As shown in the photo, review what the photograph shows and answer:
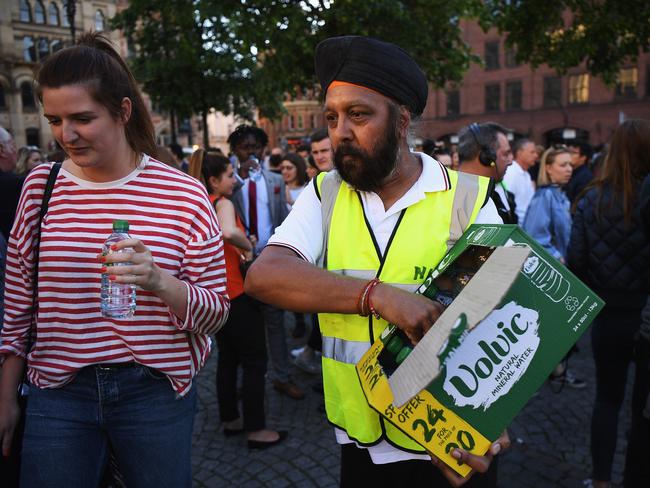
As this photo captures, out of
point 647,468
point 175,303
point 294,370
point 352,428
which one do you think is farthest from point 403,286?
point 294,370

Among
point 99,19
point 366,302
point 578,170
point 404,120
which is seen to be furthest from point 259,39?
point 99,19

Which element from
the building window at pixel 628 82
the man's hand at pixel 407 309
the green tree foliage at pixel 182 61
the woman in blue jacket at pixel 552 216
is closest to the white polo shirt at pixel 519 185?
the woman in blue jacket at pixel 552 216

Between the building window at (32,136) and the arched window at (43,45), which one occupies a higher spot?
the arched window at (43,45)

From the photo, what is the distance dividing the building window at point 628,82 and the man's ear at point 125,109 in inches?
1417

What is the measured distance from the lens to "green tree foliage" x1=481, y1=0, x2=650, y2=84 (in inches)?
430

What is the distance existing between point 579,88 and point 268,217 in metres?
34.9

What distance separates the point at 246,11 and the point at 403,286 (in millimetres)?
11203

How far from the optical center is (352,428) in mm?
1560

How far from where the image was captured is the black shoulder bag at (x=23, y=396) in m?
1.77

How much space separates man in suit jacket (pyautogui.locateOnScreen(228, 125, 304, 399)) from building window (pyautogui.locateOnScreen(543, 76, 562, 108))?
34242 millimetres

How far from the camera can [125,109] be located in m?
1.80

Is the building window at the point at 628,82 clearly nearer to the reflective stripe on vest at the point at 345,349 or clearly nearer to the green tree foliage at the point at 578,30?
the green tree foliage at the point at 578,30

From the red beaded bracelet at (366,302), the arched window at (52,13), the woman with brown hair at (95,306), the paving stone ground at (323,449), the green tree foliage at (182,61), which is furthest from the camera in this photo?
the arched window at (52,13)

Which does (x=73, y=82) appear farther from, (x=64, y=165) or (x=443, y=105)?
(x=443, y=105)
